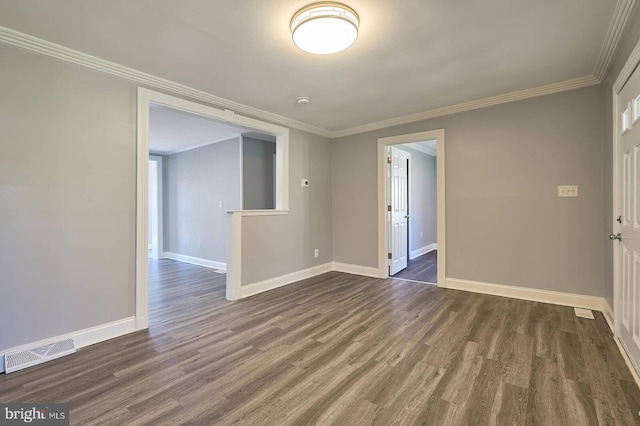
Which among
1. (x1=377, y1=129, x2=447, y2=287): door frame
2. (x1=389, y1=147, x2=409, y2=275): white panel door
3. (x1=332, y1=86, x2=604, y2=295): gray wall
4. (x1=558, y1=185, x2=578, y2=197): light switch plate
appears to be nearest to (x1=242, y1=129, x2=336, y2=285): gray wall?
(x1=377, y1=129, x2=447, y2=287): door frame

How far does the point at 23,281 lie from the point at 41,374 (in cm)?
69

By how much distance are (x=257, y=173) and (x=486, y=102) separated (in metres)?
3.80

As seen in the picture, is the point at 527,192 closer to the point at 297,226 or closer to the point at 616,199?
the point at 616,199

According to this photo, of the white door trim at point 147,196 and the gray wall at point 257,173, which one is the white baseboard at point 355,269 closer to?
the white door trim at point 147,196

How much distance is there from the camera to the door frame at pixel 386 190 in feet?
12.8

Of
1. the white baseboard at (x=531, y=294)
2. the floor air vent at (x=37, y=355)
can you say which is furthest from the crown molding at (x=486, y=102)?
the floor air vent at (x=37, y=355)

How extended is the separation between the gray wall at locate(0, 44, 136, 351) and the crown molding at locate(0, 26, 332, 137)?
2.3 inches

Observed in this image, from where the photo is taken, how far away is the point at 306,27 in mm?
1872

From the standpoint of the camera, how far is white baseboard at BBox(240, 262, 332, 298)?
3700mm

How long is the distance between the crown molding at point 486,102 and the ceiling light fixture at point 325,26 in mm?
2284

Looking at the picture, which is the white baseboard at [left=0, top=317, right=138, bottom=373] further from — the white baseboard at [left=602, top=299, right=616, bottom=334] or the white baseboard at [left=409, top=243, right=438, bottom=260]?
the white baseboard at [left=409, top=243, right=438, bottom=260]

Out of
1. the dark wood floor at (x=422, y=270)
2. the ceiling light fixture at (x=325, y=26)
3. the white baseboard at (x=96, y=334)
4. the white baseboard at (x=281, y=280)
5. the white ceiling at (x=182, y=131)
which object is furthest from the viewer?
the dark wood floor at (x=422, y=270)

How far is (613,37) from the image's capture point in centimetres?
215

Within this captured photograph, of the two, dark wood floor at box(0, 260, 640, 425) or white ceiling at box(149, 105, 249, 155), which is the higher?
white ceiling at box(149, 105, 249, 155)
